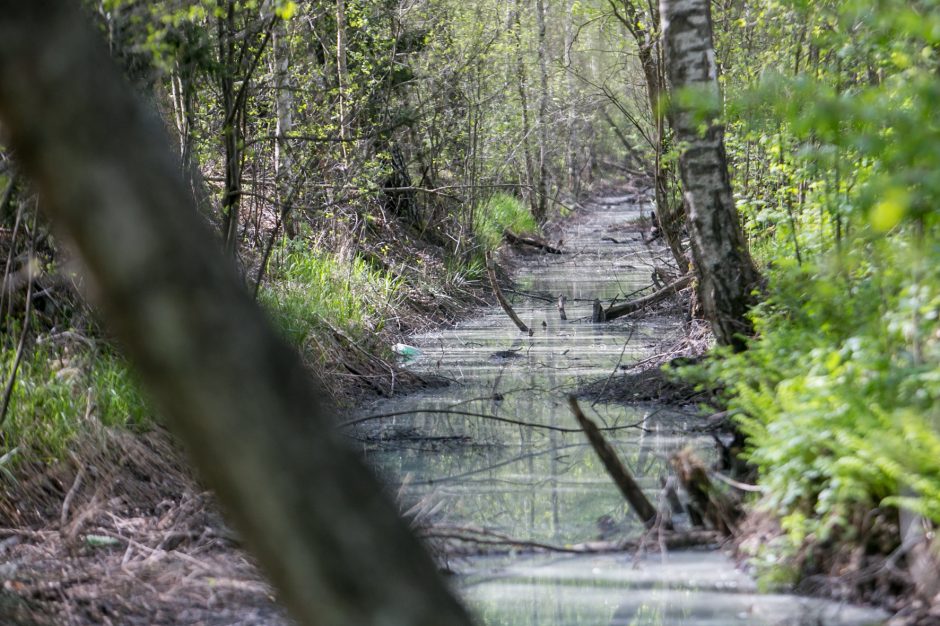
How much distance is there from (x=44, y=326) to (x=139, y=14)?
273cm

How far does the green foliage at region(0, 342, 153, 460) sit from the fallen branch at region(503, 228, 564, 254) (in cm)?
1644

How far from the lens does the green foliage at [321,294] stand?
35.1 feet

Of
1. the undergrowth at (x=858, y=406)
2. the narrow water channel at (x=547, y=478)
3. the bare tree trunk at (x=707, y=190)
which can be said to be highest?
the bare tree trunk at (x=707, y=190)

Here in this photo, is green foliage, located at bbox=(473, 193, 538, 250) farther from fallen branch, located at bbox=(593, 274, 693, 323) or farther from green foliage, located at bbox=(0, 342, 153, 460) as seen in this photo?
green foliage, located at bbox=(0, 342, 153, 460)

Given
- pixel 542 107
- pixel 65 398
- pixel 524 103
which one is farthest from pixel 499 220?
pixel 65 398

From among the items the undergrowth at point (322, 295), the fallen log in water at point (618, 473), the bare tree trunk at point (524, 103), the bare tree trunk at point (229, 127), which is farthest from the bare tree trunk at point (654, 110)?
the bare tree trunk at point (524, 103)

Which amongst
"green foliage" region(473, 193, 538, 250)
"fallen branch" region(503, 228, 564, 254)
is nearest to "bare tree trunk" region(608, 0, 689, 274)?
"green foliage" region(473, 193, 538, 250)

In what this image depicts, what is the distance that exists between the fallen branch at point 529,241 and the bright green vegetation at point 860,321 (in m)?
16.6

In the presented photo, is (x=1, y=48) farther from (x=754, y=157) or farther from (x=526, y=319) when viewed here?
(x=526, y=319)

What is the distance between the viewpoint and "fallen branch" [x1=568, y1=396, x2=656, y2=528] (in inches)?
232

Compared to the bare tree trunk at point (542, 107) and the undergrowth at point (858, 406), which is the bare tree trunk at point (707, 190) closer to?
the undergrowth at point (858, 406)

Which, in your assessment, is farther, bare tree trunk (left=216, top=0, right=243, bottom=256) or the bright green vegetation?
bare tree trunk (left=216, top=0, right=243, bottom=256)

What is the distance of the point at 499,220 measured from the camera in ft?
76.9

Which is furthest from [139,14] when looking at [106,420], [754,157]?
[754,157]
